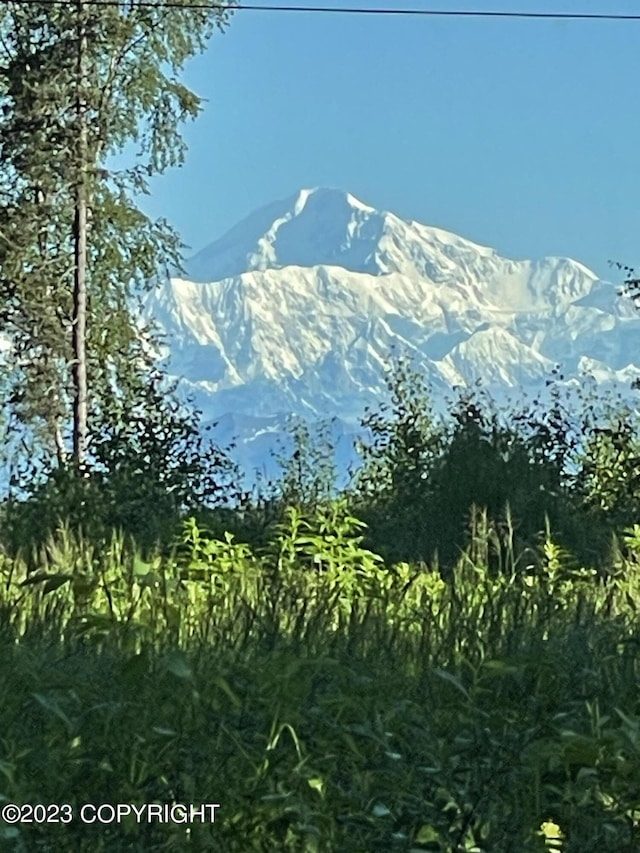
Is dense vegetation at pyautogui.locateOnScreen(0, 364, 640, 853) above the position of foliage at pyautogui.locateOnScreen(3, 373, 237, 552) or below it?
below

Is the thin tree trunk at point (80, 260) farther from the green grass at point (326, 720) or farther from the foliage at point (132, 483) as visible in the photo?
the green grass at point (326, 720)

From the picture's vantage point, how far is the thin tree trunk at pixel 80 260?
18203 millimetres

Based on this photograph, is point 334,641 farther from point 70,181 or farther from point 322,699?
point 70,181

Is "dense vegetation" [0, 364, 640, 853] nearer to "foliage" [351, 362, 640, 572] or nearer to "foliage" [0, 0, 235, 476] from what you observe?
"foliage" [351, 362, 640, 572]

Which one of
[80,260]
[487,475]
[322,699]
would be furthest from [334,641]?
[80,260]

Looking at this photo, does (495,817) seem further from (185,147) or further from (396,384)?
(185,147)

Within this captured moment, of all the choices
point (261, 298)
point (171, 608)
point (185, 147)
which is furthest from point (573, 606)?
point (261, 298)

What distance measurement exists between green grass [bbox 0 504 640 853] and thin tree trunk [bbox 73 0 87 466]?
11.7 m

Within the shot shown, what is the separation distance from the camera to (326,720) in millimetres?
4586

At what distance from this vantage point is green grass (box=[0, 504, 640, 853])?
3992mm

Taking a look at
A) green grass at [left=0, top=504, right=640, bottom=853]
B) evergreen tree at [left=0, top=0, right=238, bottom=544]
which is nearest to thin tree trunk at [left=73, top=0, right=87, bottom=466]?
evergreen tree at [left=0, top=0, right=238, bottom=544]

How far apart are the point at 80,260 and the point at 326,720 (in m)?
14.5

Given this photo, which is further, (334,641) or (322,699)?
(334,641)

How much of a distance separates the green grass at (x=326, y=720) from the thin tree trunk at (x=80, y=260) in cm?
1172
